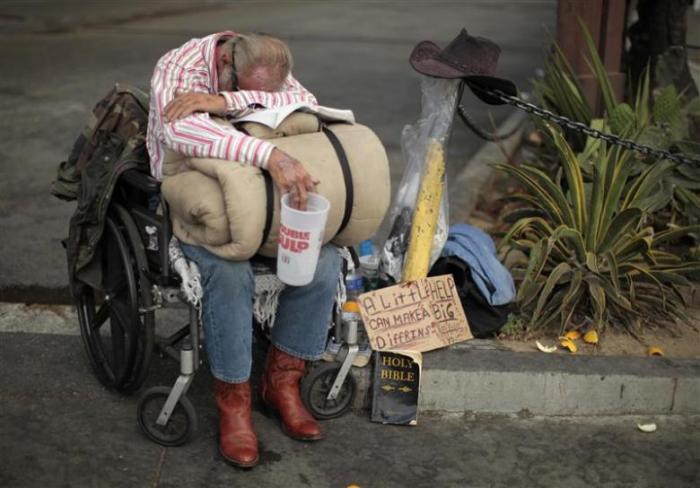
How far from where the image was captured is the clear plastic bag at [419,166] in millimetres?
4188

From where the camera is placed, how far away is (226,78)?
3666 mm

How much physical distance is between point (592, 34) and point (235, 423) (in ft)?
11.5

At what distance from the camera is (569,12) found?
6.07 m

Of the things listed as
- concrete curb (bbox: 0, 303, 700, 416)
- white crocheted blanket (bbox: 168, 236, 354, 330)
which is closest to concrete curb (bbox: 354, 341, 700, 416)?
concrete curb (bbox: 0, 303, 700, 416)

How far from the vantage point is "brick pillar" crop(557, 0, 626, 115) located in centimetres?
605

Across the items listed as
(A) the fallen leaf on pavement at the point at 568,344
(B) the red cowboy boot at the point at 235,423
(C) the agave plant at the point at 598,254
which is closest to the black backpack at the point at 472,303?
(C) the agave plant at the point at 598,254

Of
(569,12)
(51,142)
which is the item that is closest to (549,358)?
(569,12)

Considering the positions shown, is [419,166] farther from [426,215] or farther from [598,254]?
[598,254]

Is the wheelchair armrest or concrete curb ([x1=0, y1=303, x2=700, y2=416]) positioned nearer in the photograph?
the wheelchair armrest

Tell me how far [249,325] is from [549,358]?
126cm

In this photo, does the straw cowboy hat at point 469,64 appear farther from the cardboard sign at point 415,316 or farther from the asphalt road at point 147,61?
the asphalt road at point 147,61

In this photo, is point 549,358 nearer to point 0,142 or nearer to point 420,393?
point 420,393

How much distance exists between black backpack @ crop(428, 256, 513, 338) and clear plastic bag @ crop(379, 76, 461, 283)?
59 mm

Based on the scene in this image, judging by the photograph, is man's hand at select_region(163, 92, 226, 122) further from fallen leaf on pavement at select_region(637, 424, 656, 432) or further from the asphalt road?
fallen leaf on pavement at select_region(637, 424, 656, 432)
